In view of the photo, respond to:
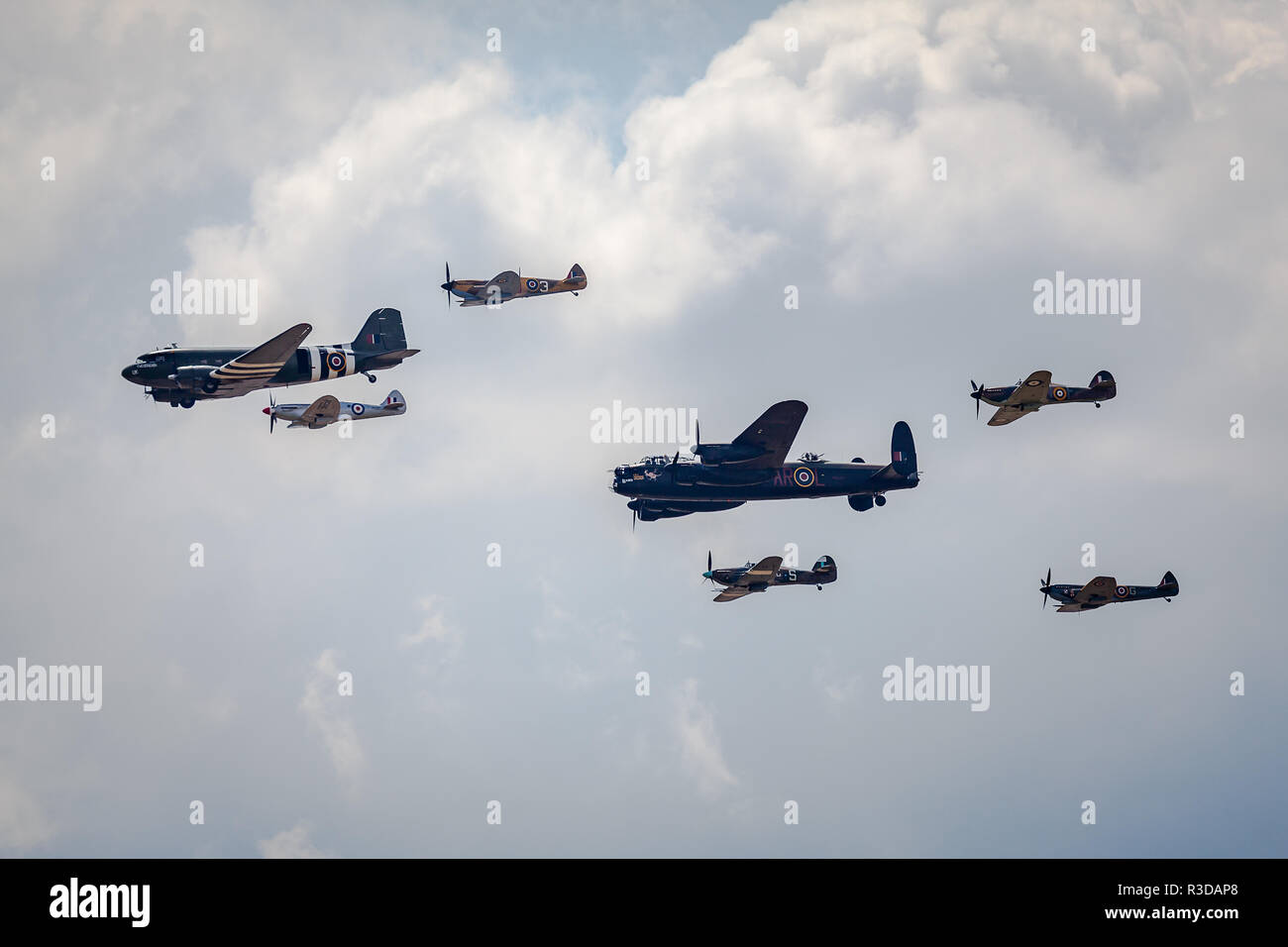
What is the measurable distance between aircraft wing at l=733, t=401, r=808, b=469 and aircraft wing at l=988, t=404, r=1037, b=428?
12845 millimetres

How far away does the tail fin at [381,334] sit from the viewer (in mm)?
105500

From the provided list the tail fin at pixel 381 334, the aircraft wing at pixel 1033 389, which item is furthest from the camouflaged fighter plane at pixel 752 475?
the tail fin at pixel 381 334

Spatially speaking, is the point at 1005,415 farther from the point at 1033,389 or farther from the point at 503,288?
the point at 503,288

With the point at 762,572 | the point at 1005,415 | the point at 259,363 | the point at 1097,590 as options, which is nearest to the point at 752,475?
the point at 762,572

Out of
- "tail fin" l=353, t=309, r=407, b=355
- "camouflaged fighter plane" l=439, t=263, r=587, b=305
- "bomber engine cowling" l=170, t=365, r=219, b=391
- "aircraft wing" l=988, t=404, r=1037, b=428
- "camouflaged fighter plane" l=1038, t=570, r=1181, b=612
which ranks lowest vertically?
"camouflaged fighter plane" l=1038, t=570, r=1181, b=612

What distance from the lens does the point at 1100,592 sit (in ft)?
350

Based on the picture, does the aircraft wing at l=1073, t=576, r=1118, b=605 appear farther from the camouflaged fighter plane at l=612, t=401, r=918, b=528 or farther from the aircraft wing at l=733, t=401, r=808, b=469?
the aircraft wing at l=733, t=401, r=808, b=469

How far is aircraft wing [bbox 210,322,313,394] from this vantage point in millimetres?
95875

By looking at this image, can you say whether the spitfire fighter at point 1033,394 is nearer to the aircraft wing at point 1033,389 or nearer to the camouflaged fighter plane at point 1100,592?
the aircraft wing at point 1033,389

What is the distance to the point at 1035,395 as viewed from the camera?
99312 mm

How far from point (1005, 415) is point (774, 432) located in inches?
618

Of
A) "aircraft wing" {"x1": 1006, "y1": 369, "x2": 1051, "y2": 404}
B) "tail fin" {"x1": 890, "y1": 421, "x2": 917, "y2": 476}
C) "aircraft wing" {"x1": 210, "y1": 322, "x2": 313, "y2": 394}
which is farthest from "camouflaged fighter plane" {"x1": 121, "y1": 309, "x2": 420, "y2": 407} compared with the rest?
"aircraft wing" {"x1": 1006, "y1": 369, "x2": 1051, "y2": 404}

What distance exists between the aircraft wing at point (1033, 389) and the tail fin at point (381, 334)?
41626 mm
